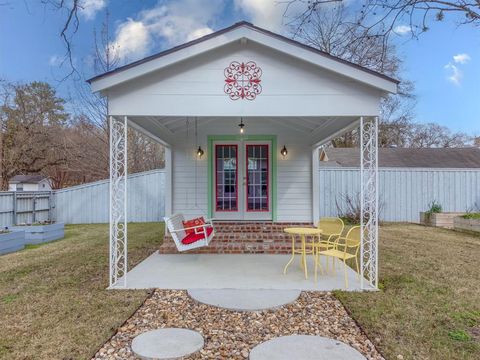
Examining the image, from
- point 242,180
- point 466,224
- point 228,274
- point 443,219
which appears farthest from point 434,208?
point 228,274

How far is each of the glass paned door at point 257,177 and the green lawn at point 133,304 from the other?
9.43 ft

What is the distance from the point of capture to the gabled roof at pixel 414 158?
701 inches

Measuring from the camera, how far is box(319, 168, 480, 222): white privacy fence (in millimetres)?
13734

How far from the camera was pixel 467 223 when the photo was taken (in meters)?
11.2

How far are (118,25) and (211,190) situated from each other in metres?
10.7

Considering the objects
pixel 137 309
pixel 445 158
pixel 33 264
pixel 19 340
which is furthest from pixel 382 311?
pixel 445 158

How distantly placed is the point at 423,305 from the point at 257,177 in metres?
4.95

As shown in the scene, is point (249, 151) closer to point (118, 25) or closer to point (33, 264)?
point (33, 264)

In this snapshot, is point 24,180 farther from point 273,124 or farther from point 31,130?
point 273,124

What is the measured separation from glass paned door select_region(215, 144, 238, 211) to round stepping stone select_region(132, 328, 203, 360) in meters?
5.06

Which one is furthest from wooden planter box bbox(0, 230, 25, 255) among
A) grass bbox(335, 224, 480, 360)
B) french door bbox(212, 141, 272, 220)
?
grass bbox(335, 224, 480, 360)

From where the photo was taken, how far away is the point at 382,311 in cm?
404

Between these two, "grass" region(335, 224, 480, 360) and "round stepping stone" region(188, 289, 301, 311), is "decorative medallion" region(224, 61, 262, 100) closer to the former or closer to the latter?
"round stepping stone" region(188, 289, 301, 311)

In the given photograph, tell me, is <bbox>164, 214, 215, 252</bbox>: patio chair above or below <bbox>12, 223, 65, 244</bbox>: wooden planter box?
above
